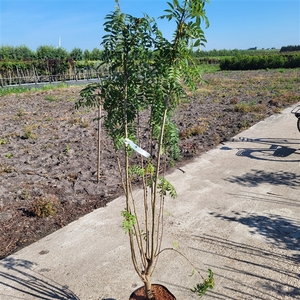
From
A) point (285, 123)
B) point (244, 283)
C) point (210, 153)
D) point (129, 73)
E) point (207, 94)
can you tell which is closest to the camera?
point (129, 73)

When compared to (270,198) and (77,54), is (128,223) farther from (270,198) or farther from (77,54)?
(77,54)

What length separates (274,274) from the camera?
3.13m

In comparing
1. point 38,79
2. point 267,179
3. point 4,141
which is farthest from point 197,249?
point 38,79

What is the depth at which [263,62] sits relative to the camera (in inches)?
1416

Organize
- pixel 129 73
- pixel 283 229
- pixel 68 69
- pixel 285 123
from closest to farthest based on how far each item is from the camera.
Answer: pixel 129 73, pixel 283 229, pixel 285 123, pixel 68 69

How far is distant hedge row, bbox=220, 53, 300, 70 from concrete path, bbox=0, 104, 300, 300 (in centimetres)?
3304

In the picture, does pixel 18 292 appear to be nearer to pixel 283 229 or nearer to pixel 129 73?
pixel 129 73

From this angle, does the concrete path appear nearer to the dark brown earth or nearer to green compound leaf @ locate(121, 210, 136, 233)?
the dark brown earth

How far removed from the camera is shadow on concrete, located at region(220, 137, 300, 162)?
671cm

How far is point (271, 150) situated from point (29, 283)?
225 inches

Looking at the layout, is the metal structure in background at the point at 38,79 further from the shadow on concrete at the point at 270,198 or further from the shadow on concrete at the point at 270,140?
the shadow on concrete at the point at 270,198

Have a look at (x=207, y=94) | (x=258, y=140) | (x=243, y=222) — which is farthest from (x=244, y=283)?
(x=207, y=94)

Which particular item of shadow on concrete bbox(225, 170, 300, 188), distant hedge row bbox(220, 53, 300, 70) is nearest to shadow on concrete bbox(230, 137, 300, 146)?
shadow on concrete bbox(225, 170, 300, 188)

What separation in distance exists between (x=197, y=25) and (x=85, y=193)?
3.81 m
